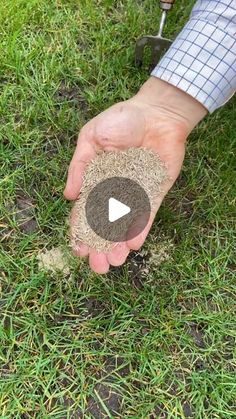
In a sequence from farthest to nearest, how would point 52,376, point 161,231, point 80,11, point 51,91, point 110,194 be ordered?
point 80,11, point 51,91, point 161,231, point 110,194, point 52,376

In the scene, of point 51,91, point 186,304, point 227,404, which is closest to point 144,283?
point 186,304

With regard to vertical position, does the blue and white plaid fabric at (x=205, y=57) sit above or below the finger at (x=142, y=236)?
above

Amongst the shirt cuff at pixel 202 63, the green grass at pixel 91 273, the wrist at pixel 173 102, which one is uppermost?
the shirt cuff at pixel 202 63

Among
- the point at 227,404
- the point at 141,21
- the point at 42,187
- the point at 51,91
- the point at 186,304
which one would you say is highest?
the point at 141,21

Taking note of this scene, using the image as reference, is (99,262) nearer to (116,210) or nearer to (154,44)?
(116,210)

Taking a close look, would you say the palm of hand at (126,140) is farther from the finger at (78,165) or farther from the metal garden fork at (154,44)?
the metal garden fork at (154,44)

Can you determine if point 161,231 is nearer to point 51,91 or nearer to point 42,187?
point 42,187
